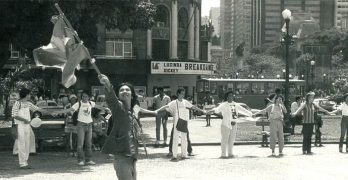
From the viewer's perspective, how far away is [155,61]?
5038 cm

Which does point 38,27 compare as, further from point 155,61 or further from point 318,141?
point 155,61

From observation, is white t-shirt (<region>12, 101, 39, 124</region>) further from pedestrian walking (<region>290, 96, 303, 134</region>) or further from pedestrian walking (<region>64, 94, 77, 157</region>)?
pedestrian walking (<region>290, 96, 303, 134</region>)

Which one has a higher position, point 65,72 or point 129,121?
point 65,72

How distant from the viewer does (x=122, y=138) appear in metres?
7.15

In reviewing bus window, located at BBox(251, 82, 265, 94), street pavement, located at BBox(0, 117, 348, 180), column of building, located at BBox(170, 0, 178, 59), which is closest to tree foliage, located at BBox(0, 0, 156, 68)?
street pavement, located at BBox(0, 117, 348, 180)

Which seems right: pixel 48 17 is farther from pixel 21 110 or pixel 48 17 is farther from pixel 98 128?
pixel 21 110

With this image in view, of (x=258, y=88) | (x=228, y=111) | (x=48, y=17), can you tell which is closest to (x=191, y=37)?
(x=258, y=88)

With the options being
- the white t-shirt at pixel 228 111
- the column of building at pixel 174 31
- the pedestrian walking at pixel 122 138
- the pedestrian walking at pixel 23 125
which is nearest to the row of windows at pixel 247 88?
the column of building at pixel 174 31

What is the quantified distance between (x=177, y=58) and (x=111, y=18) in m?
34.0

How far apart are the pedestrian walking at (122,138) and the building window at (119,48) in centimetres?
4427

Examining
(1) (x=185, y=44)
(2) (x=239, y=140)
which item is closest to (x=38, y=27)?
(2) (x=239, y=140)

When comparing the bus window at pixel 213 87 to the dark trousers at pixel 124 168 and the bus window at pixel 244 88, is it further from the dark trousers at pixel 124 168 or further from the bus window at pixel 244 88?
the dark trousers at pixel 124 168

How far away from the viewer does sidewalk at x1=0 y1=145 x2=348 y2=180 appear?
12023 millimetres

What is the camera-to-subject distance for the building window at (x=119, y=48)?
5119cm
